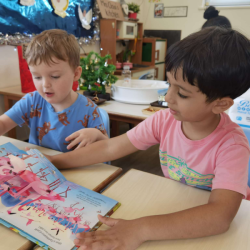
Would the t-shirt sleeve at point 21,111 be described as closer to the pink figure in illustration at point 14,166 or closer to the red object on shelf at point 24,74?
the pink figure in illustration at point 14,166

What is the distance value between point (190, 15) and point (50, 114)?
3698mm

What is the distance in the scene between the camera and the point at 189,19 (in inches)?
161

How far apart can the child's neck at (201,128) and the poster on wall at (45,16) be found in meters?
1.97

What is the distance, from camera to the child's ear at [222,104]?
66 cm

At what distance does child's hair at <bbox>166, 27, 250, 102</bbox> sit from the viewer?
60 cm

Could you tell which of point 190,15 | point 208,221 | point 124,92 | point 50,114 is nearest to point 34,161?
point 50,114

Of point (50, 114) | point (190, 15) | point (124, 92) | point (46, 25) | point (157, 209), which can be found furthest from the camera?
point (190, 15)

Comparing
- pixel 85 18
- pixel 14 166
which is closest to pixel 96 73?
pixel 14 166

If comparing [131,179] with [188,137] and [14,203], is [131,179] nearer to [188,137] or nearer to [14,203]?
[188,137]

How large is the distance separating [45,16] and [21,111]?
168 cm

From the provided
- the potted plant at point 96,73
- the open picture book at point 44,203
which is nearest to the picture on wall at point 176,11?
the potted plant at point 96,73

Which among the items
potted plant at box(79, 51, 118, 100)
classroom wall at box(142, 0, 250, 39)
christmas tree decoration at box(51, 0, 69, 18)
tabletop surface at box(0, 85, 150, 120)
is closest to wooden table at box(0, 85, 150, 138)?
tabletop surface at box(0, 85, 150, 120)

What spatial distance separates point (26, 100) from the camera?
117 centimetres

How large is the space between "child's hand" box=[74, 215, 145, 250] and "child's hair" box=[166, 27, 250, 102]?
0.39 metres
